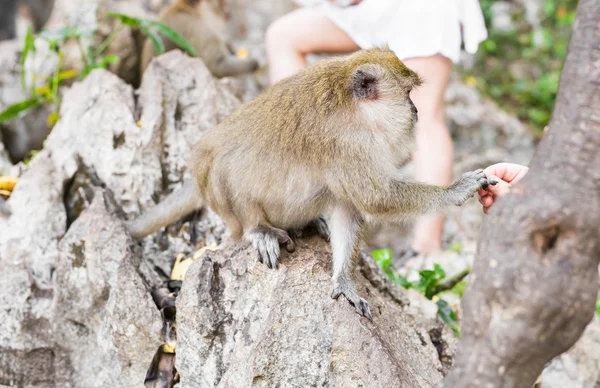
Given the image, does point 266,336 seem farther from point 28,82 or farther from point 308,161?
point 28,82

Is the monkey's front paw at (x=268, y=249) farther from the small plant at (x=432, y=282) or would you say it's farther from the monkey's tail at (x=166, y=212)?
the small plant at (x=432, y=282)

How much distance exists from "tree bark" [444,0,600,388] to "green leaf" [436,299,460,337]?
1688 millimetres

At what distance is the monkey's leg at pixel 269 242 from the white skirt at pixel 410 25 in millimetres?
1300

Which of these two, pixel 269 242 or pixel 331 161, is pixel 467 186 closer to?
pixel 331 161

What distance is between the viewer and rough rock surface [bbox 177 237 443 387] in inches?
88.3

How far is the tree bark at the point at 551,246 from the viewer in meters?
1.47

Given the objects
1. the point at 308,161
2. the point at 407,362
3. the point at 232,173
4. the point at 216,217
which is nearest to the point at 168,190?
the point at 216,217

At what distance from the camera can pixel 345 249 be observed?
2594 millimetres

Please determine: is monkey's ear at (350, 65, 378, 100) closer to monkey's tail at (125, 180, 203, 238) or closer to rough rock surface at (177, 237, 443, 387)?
rough rock surface at (177, 237, 443, 387)

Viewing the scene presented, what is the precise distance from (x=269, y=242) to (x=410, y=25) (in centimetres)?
155

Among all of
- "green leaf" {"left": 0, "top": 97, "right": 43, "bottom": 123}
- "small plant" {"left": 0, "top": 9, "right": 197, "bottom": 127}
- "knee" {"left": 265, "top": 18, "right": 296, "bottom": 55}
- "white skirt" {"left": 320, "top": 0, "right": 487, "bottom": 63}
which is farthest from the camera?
"small plant" {"left": 0, "top": 9, "right": 197, "bottom": 127}

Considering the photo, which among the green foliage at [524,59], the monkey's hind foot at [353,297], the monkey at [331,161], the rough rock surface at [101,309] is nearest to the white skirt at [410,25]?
the monkey at [331,161]

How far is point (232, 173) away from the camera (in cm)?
271

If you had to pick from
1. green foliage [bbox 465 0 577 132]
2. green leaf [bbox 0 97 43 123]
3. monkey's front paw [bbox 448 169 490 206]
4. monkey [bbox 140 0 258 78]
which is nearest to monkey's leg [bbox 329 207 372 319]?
monkey's front paw [bbox 448 169 490 206]
